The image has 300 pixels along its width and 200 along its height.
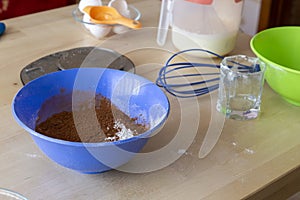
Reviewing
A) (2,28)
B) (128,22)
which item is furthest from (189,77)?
(2,28)

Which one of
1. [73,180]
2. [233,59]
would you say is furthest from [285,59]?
[73,180]

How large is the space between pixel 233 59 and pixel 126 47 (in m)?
0.28

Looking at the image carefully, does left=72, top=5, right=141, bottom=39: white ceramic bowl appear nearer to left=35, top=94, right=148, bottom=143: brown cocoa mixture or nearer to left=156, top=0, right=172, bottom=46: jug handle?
left=156, top=0, right=172, bottom=46: jug handle

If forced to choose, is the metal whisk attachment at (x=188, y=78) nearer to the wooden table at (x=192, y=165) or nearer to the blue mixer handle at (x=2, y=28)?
the wooden table at (x=192, y=165)

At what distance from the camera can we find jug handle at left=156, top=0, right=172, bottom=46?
108cm

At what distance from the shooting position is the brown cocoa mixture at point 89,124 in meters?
0.73

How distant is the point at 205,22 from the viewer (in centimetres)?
108

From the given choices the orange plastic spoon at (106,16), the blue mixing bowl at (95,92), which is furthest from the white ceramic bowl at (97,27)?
the blue mixing bowl at (95,92)

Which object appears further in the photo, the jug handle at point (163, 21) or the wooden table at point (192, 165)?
the jug handle at point (163, 21)

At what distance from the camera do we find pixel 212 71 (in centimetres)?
104

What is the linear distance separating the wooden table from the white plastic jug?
0.15 meters

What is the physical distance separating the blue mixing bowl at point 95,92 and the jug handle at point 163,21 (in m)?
0.30

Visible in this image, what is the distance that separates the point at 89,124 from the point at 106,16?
0.49 metres

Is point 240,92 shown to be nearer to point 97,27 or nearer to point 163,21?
point 163,21
